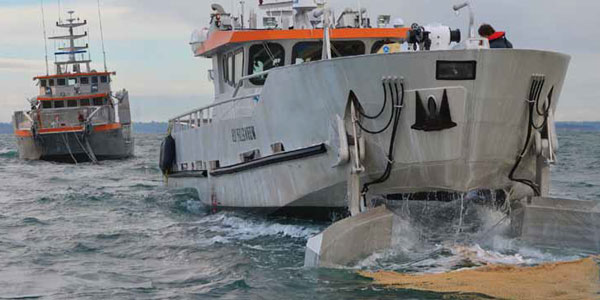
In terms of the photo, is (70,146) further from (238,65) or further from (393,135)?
(393,135)

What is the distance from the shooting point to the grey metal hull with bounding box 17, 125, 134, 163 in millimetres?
39062

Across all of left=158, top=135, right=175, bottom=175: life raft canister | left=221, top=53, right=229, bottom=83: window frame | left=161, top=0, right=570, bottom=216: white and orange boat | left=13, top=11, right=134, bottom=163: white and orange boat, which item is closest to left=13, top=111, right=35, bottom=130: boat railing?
left=13, top=11, right=134, bottom=163: white and orange boat

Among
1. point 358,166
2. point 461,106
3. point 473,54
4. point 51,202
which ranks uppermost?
point 473,54

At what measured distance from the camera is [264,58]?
40.9ft

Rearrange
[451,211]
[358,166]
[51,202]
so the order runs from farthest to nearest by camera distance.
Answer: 1. [51,202]
2. [451,211]
3. [358,166]

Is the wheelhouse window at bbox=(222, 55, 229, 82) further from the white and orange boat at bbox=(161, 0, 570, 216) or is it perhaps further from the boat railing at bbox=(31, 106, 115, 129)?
the boat railing at bbox=(31, 106, 115, 129)

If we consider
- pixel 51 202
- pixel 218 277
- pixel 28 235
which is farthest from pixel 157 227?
pixel 51 202

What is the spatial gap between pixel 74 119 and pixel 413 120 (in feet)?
110

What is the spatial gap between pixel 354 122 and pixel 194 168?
664 centimetres

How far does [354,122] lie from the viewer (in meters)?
9.12

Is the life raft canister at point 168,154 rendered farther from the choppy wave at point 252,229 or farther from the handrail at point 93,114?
the handrail at point 93,114

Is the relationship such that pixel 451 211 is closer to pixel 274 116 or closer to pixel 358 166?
pixel 358 166

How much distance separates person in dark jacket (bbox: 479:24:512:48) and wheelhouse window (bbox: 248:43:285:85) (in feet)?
12.1

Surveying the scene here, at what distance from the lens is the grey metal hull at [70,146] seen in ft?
128
